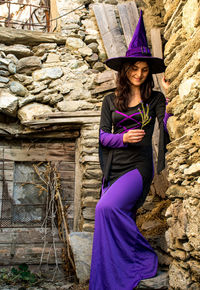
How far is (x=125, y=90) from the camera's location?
275cm

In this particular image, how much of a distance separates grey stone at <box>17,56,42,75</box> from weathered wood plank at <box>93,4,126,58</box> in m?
0.93

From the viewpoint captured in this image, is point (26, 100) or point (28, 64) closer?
point (26, 100)

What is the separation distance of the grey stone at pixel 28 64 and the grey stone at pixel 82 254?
7.43 ft

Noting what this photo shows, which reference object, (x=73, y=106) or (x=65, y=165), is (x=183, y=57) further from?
(x=65, y=165)

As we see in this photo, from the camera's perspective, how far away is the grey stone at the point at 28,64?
4.55m

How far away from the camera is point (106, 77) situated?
4.43 meters

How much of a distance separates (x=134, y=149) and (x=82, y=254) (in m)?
1.36

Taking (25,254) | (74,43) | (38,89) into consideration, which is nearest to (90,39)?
(74,43)

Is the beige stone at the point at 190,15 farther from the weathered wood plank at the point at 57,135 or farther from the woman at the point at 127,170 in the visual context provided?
the weathered wood plank at the point at 57,135

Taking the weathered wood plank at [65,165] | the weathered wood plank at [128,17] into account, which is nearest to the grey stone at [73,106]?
the weathered wood plank at [65,165]

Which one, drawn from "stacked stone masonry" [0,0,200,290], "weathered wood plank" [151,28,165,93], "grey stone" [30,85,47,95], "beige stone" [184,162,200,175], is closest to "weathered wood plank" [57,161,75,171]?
"stacked stone masonry" [0,0,200,290]

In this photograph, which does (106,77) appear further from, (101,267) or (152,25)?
(101,267)

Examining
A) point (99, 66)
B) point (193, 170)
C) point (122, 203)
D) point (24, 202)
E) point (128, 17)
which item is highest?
point (128, 17)

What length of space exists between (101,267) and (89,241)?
1141 mm
